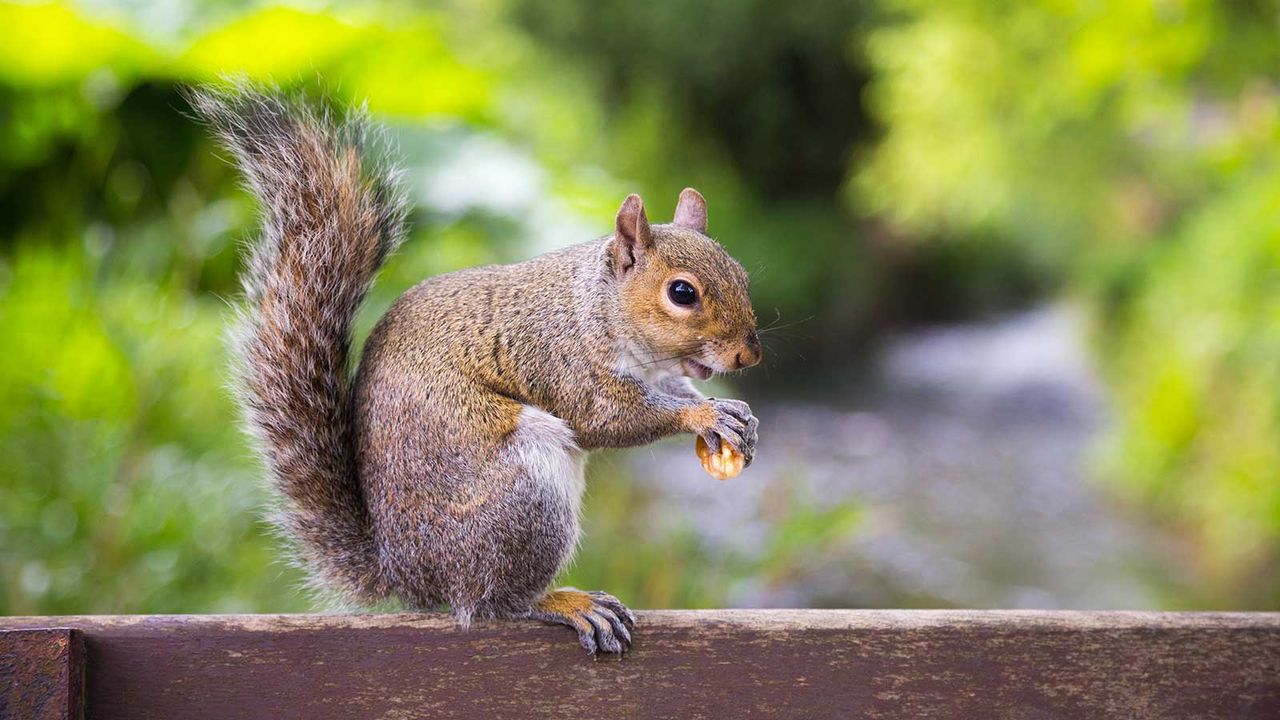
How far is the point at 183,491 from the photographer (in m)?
2.47

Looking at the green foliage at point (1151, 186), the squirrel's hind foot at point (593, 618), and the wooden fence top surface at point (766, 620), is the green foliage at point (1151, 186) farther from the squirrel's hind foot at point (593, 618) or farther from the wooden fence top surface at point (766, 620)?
the squirrel's hind foot at point (593, 618)

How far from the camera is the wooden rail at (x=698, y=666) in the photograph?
0.91 metres

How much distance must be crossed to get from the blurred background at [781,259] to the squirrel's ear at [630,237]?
0.16 meters

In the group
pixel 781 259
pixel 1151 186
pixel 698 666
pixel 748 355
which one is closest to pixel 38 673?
pixel 698 666

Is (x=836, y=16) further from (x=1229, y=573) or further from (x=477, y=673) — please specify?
(x=477, y=673)

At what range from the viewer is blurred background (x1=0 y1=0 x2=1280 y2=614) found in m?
2.27

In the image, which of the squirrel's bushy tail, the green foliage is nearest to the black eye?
the squirrel's bushy tail

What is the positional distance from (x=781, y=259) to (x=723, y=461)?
7923 millimetres

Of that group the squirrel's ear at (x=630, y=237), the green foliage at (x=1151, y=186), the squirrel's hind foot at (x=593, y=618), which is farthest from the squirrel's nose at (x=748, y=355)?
the green foliage at (x=1151, y=186)

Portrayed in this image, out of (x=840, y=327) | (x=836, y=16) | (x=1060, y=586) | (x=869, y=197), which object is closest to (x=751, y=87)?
(x=836, y=16)

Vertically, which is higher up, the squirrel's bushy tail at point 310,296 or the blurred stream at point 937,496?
the blurred stream at point 937,496

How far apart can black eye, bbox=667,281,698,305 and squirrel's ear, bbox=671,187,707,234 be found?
130 mm

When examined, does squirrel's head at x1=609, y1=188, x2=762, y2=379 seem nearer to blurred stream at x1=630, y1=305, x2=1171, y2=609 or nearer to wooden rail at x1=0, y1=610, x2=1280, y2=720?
wooden rail at x1=0, y1=610, x2=1280, y2=720

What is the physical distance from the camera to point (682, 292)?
1021 mm
